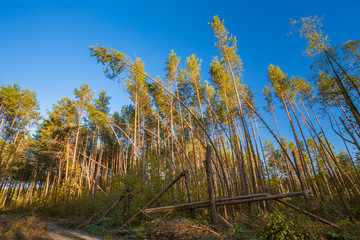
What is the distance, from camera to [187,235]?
13.9 ft

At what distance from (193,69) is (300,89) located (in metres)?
11.1

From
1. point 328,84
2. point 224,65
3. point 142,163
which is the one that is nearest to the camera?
point 142,163

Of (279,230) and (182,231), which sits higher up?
(279,230)

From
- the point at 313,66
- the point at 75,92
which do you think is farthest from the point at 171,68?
the point at 75,92

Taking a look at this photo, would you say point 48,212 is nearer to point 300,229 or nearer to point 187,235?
point 187,235

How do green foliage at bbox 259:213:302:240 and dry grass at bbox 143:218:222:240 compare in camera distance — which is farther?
dry grass at bbox 143:218:222:240

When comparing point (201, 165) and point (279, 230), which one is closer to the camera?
point (279, 230)

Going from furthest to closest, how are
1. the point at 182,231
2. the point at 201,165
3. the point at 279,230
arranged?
the point at 201,165, the point at 182,231, the point at 279,230

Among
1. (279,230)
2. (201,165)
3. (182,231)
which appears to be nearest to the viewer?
(279,230)

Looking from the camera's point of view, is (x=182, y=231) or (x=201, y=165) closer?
(x=182, y=231)

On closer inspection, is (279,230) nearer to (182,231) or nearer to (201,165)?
(182,231)

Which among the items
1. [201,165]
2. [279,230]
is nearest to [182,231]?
[279,230]

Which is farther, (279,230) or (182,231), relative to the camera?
(182,231)

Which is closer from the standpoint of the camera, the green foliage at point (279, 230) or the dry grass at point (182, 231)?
the green foliage at point (279, 230)
